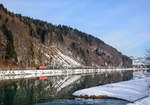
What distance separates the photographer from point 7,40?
399ft

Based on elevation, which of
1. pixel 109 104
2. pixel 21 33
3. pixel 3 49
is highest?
pixel 21 33

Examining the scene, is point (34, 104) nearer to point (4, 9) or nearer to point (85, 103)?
point (85, 103)

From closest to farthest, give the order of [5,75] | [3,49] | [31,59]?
[5,75] → [3,49] → [31,59]

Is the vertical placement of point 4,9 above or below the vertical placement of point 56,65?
above

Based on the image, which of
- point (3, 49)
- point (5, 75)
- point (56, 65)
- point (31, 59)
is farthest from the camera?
point (56, 65)

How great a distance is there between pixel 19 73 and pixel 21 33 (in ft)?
186

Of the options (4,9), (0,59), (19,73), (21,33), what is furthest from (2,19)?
(19,73)

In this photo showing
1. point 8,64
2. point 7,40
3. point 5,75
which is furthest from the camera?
point 7,40

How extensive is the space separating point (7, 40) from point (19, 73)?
32.6m

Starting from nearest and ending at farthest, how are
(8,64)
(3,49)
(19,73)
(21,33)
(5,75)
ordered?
(5,75) < (19,73) < (8,64) < (3,49) < (21,33)

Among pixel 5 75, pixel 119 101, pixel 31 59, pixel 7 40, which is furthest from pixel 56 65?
pixel 119 101

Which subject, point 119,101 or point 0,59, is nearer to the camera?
point 119,101

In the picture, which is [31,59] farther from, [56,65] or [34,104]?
[34,104]

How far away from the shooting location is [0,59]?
350 feet
